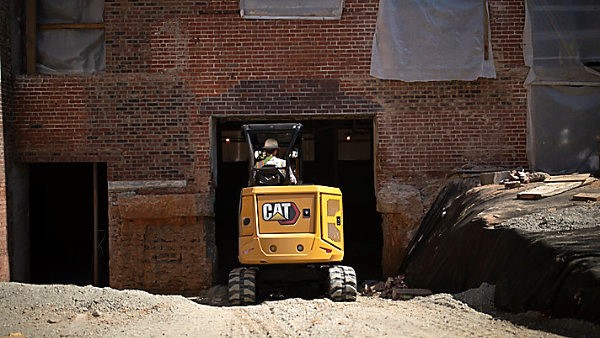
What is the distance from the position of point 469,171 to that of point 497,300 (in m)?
4.51

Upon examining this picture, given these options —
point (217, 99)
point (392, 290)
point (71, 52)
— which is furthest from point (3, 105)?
point (392, 290)

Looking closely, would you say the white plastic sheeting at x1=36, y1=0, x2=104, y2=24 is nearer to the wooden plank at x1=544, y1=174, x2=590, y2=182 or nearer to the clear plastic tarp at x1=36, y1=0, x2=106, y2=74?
the clear plastic tarp at x1=36, y1=0, x2=106, y2=74

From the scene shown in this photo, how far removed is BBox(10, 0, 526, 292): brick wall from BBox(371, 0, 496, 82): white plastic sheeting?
18cm

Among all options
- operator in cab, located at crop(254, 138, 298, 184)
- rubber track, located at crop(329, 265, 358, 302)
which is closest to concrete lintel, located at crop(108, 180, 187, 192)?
operator in cab, located at crop(254, 138, 298, 184)

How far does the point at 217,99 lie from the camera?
1188cm

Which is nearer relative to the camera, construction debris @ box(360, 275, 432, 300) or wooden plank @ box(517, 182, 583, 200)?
wooden plank @ box(517, 182, 583, 200)

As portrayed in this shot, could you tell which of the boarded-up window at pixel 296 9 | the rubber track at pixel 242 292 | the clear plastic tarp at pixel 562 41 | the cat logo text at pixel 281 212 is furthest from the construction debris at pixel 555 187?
the boarded-up window at pixel 296 9

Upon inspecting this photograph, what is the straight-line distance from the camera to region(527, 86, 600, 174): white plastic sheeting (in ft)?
39.3

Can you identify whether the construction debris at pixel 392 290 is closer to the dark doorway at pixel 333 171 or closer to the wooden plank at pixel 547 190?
the wooden plank at pixel 547 190

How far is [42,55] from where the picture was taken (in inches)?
478

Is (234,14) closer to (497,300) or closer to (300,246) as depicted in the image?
(300,246)

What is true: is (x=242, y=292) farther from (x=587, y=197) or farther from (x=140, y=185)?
(x=587, y=197)

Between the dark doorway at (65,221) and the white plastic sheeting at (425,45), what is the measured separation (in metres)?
6.35

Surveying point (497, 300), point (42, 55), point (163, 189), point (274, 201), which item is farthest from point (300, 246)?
point (42, 55)
